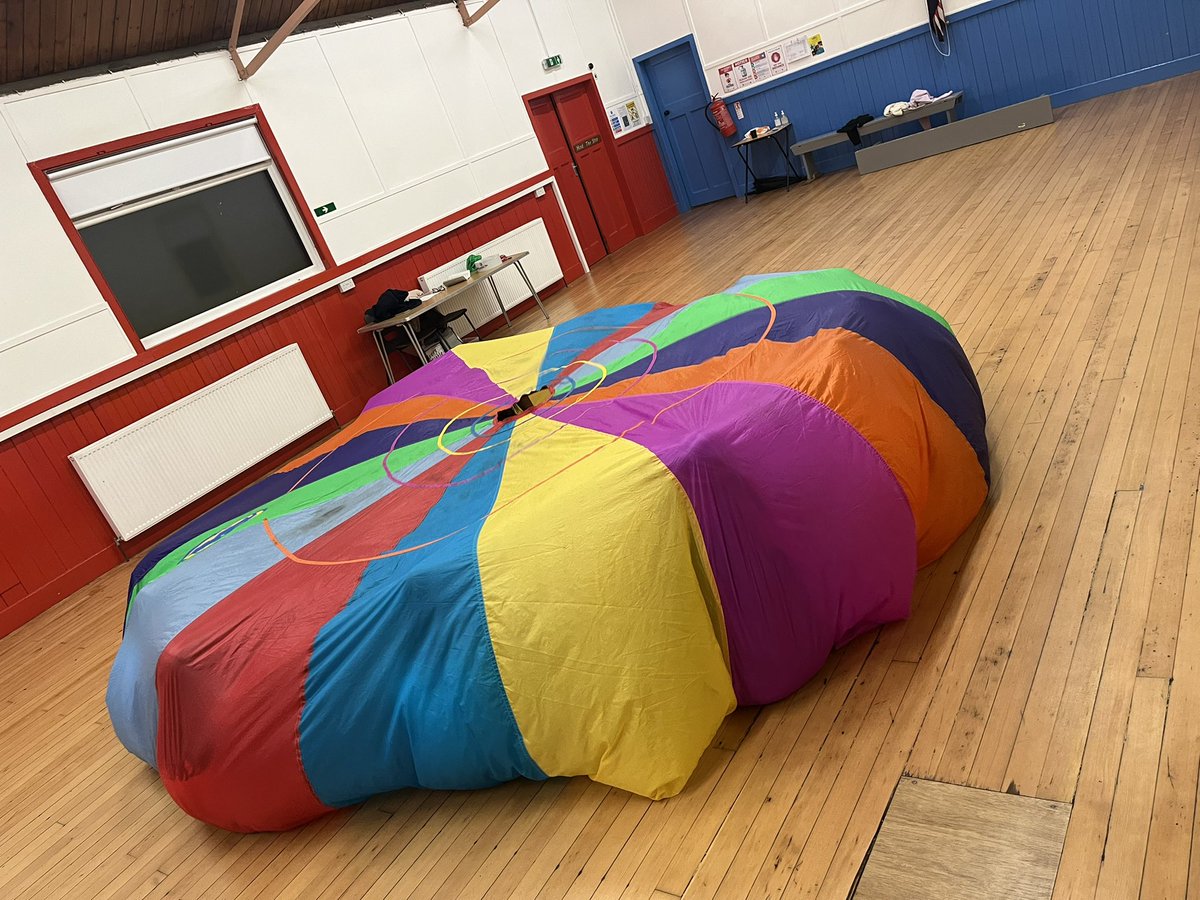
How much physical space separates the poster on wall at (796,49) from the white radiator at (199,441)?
6.49 metres

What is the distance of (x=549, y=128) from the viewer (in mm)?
9188

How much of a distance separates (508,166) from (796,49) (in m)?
3.63

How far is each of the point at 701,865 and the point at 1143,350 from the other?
2.77m

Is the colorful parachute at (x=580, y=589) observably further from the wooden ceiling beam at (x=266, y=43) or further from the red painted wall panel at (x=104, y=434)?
the wooden ceiling beam at (x=266, y=43)

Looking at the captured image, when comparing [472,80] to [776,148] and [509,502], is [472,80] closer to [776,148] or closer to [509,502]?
[776,148]

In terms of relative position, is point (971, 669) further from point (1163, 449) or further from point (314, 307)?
point (314, 307)

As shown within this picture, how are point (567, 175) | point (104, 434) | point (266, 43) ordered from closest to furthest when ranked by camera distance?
point (104, 434) → point (266, 43) → point (567, 175)

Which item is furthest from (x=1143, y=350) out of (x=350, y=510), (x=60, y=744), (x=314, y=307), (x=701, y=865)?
(x=314, y=307)

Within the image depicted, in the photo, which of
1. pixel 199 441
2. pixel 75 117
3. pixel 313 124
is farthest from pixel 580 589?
pixel 313 124

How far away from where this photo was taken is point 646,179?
34.6ft

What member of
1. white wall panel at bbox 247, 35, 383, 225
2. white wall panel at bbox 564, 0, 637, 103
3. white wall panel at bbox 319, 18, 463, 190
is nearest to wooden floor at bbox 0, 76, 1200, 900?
white wall panel at bbox 247, 35, 383, 225

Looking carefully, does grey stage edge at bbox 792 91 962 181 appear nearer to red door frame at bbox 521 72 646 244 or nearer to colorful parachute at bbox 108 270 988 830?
red door frame at bbox 521 72 646 244

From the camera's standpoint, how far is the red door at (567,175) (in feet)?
29.8

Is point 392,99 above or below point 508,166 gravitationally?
above
